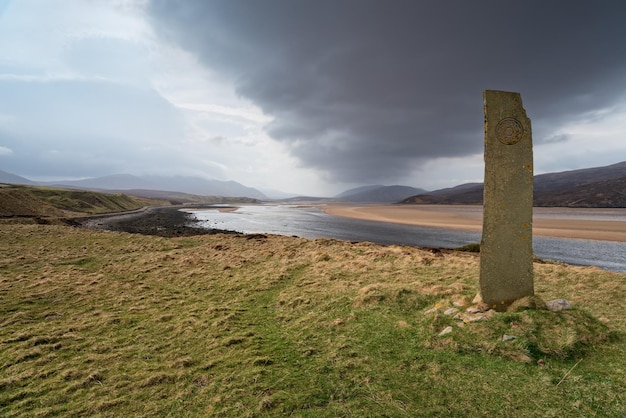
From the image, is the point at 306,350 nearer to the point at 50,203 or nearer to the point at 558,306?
the point at 558,306

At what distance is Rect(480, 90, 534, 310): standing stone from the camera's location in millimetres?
8562

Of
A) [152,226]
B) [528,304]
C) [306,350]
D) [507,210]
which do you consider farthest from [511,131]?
[152,226]

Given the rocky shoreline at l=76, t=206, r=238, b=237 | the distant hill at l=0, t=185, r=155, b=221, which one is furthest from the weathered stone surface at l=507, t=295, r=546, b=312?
the distant hill at l=0, t=185, r=155, b=221

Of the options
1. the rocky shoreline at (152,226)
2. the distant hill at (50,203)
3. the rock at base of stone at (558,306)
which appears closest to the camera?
the rock at base of stone at (558,306)

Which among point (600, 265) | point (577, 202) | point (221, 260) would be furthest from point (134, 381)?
point (577, 202)

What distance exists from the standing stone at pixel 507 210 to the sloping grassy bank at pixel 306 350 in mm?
1158

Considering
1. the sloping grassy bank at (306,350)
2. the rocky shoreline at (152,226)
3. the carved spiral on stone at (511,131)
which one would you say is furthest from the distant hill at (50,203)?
the carved spiral on stone at (511,131)

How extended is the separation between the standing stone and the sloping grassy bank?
3.80 feet

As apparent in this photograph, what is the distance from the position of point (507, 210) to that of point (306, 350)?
23.4 feet

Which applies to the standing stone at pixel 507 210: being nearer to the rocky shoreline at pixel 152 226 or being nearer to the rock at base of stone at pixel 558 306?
the rock at base of stone at pixel 558 306

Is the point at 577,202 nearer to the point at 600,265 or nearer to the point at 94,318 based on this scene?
the point at 600,265

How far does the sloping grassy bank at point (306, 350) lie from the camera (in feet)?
17.0

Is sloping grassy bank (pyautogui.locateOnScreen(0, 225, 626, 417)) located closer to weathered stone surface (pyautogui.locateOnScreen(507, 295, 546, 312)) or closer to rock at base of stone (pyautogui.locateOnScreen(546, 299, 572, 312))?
rock at base of stone (pyautogui.locateOnScreen(546, 299, 572, 312))

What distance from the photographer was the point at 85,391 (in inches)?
226
